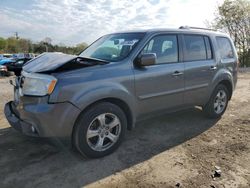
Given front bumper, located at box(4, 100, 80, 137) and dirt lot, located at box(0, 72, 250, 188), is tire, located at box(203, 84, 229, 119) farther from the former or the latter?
front bumper, located at box(4, 100, 80, 137)

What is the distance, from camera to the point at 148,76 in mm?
4230

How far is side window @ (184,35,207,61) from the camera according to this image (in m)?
4.93

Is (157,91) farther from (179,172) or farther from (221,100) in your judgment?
(221,100)

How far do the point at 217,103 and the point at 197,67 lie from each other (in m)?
1.24

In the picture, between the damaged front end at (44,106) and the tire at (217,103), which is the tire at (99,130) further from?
the tire at (217,103)

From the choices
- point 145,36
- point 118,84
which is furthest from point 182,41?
point 118,84

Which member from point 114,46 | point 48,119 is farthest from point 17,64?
point 48,119

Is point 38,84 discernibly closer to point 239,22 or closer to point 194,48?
point 194,48

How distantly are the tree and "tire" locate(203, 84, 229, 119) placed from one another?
22.7 metres

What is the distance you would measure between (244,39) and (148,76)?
25890 millimetres

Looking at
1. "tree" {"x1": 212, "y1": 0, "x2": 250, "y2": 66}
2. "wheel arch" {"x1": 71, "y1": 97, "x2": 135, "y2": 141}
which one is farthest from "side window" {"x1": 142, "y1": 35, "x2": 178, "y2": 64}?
"tree" {"x1": 212, "y1": 0, "x2": 250, "y2": 66}

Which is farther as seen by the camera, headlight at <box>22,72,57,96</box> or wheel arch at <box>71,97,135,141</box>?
wheel arch at <box>71,97,135,141</box>

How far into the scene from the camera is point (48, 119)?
11.0ft

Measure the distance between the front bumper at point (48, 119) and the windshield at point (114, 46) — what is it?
1188mm
